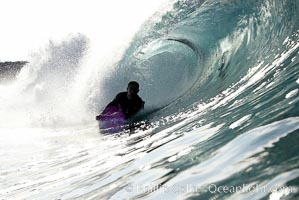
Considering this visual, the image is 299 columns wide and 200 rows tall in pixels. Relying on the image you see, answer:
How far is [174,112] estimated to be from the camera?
735cm

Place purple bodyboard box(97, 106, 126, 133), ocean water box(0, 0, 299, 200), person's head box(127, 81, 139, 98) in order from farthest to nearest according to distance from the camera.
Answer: purple bodyboard box(97, 106, 126, 133), person's head box(127, 81, 139, 98), ocean water box(0, 0, 299, 200)

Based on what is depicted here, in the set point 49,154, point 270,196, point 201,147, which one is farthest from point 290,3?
point 270,196

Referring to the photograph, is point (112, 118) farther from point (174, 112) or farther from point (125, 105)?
point (174, 112)

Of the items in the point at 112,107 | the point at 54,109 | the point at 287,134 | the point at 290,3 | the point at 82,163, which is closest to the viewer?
the point at 287,134

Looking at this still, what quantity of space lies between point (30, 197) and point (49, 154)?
2.53 metres

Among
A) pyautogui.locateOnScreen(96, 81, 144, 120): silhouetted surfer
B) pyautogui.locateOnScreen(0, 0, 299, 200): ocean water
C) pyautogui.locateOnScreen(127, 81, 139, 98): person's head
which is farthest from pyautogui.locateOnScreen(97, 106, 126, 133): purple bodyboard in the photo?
pyautogui.locateOnScreen(127, 81, 139, 98): person's head

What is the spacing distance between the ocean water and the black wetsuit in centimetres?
37

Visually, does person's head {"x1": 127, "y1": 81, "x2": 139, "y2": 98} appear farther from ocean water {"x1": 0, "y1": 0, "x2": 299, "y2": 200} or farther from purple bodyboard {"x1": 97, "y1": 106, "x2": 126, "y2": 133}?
ocean water {"x1": 0, "y1": 0, "x2": 299, "y2": 200}

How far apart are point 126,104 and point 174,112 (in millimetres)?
1164

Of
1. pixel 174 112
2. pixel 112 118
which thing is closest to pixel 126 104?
pixel 112 118

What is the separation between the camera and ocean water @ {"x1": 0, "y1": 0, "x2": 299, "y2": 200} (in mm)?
2723

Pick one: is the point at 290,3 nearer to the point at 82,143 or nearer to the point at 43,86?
the point at 82,143

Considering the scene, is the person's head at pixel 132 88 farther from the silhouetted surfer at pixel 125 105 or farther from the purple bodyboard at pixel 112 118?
the purple bodyboard at pixel 112 118

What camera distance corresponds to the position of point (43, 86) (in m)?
15.5
